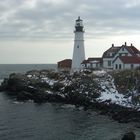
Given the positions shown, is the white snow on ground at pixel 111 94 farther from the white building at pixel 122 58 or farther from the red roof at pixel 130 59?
the white building at pixel 122 58

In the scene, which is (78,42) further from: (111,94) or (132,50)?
(111,94)

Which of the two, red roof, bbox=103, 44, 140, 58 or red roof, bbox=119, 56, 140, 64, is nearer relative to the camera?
red roof, bbox=119, 56, 140, 64

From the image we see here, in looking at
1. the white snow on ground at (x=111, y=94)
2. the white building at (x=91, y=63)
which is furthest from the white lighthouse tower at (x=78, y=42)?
the white snow on ground at (x=111, y=94)

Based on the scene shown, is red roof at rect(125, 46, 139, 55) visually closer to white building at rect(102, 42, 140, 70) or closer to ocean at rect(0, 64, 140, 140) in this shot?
white building at rect(102, 42, 140, 70)

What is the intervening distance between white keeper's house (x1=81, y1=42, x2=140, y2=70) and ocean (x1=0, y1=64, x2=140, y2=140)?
21874 millimetres

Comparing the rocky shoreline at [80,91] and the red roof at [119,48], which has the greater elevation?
the red roof at [119,48]

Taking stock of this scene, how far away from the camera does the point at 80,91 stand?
53094 millimetres

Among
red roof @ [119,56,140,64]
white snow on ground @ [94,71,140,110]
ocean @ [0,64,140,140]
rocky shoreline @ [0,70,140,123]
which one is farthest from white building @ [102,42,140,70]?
ocean @ [0,64,140,140]

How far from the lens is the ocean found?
3306cm

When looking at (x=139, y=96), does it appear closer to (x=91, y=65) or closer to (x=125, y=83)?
(x=125, y=83)

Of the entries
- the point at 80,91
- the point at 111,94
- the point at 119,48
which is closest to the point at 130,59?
the point at 119,48

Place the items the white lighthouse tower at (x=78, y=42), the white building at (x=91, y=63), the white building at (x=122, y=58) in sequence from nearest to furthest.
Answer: the white building at (x=122, y=58) < the white lighthouse tower at (x=78, y=42) < the white building at (x=91, y=63)

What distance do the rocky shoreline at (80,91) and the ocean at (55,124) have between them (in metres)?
2.10

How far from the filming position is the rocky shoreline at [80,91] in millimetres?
43516
